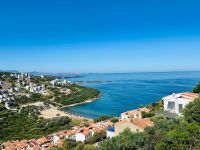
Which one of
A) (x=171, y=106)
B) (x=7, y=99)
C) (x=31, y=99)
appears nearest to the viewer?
(x=171, y=106)

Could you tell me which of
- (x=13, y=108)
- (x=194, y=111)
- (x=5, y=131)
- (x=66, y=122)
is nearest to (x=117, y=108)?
(x=66, y=122)

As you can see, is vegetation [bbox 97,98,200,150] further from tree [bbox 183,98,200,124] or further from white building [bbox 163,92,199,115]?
white building [bbox 163,92,199,115]

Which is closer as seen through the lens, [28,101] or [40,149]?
[40,149]

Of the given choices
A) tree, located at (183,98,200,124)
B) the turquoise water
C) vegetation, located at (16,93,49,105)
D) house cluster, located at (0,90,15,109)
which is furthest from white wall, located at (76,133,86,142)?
vegetation, located at (16,93,49,105)

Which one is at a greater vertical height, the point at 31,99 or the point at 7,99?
the point at 7,99

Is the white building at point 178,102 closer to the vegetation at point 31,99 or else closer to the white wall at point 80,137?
the white wall at point 80,137

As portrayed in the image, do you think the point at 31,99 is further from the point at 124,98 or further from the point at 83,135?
the point at 83,135

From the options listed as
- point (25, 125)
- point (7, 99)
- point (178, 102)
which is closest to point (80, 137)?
point (178, 102)

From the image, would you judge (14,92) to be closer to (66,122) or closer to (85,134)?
(66,122)
